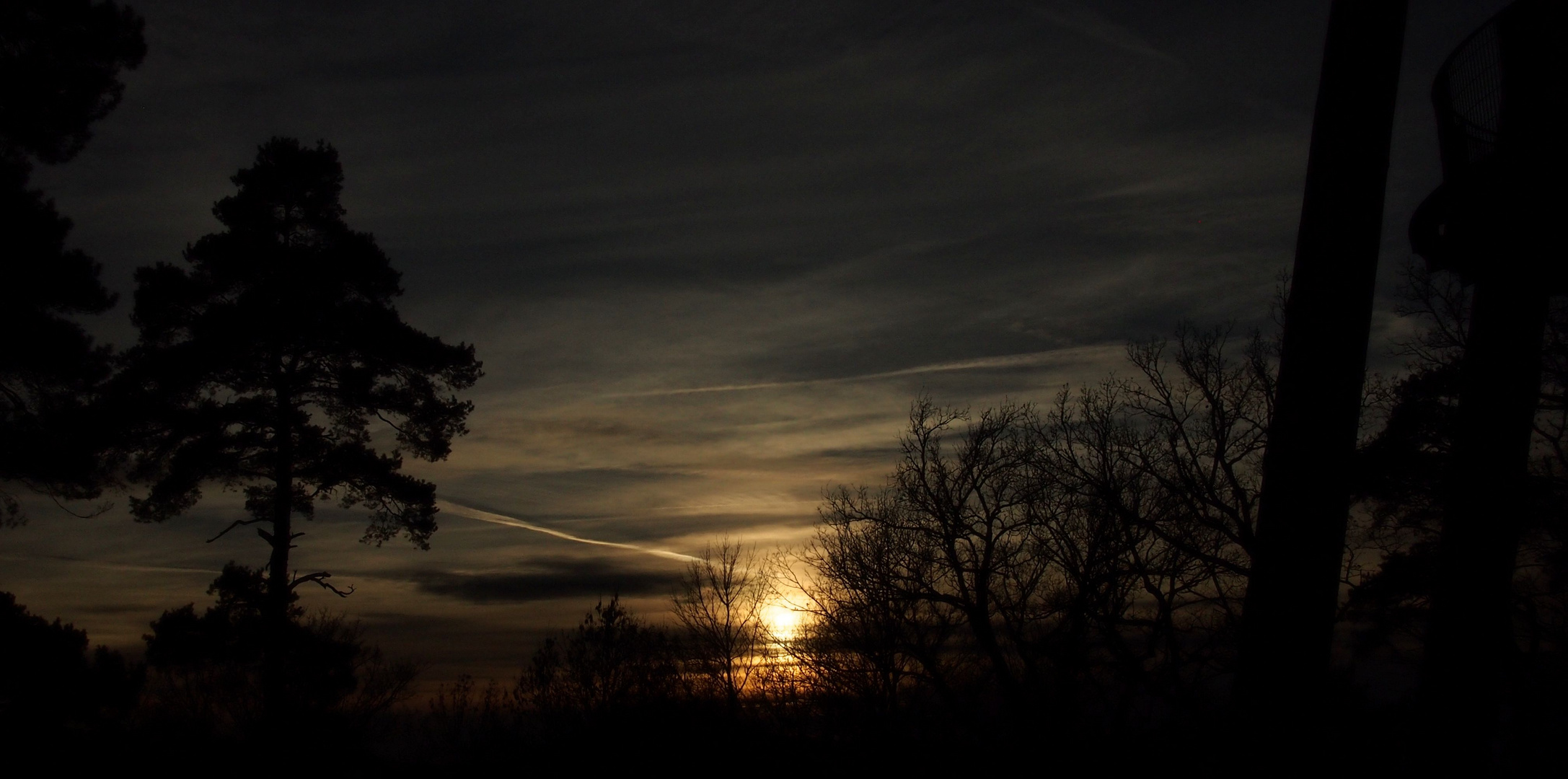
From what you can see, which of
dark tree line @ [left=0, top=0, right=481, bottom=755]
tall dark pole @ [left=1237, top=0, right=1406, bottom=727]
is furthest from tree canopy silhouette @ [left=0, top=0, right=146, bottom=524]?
tall dark pole @ [left=1237, top=0, right=1406, bottom=727]

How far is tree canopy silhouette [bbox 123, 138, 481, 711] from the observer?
17.2 metres

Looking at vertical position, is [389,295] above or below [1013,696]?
above

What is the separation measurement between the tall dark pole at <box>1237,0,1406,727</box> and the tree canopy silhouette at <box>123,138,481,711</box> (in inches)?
686

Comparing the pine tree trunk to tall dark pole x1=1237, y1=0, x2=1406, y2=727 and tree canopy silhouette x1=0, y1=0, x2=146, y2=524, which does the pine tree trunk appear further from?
tall dark pole x1=1237, y1=0, x2=1406, y2=727

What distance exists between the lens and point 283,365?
59.2ft

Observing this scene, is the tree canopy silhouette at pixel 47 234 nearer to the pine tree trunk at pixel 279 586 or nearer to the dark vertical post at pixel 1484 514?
the pine tree trunk at pixel 279 586

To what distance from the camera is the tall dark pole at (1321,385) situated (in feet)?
13.1

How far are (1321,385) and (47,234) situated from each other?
55.2 feet

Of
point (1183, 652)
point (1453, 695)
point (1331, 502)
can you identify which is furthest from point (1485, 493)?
point (1183, 652)

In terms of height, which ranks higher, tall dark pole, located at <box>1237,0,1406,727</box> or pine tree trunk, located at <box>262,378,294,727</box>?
tall dark pole, located at <box>1237,0,1406,727</box>

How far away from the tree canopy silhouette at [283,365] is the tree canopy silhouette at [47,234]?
102 inches

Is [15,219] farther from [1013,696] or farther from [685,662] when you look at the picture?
[1013,696]

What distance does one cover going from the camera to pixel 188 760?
1426 centimetres

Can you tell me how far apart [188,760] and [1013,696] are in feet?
52.3
